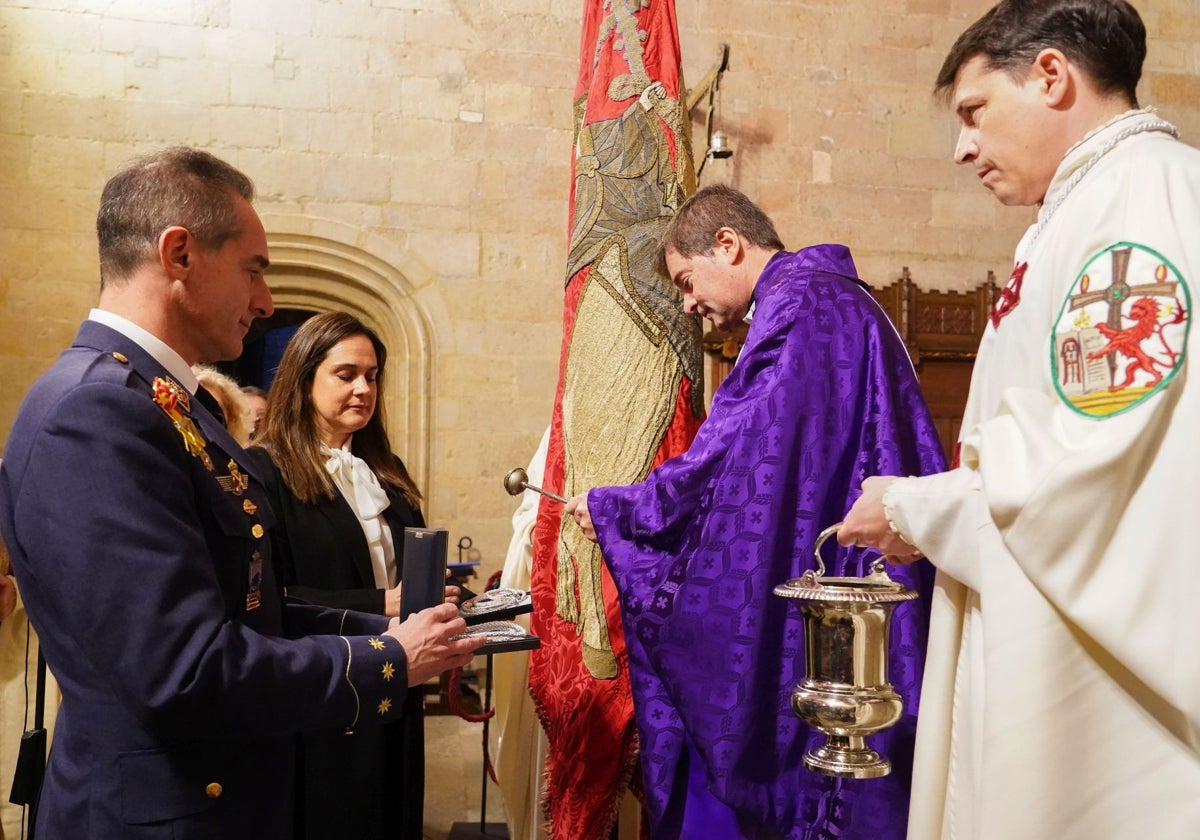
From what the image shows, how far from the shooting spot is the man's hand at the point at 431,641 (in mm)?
1494

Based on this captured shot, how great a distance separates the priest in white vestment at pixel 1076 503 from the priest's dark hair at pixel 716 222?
3.08 ft

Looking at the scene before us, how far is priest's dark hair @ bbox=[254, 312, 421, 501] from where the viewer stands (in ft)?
8.34

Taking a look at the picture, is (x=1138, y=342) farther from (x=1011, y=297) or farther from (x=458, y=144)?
(x=458, y=144)

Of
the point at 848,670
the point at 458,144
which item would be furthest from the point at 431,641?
the point at 458,144

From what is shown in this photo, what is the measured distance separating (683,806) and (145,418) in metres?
1.40

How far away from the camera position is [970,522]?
134 centimetres

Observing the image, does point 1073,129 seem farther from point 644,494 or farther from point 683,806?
point 683,806

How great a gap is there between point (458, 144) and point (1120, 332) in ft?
17.3

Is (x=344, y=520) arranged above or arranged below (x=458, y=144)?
below

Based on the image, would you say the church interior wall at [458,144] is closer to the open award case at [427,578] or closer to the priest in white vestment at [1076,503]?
the open award case at [427,578]

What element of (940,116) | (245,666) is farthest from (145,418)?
(940,116)

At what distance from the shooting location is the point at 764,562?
199 cm

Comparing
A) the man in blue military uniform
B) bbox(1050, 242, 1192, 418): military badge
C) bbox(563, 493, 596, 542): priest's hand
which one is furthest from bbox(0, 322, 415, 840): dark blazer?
bbox(1050, 242, 1192, 418): military badge

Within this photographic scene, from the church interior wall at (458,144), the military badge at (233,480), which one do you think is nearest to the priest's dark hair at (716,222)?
the military badge at (233,480)
